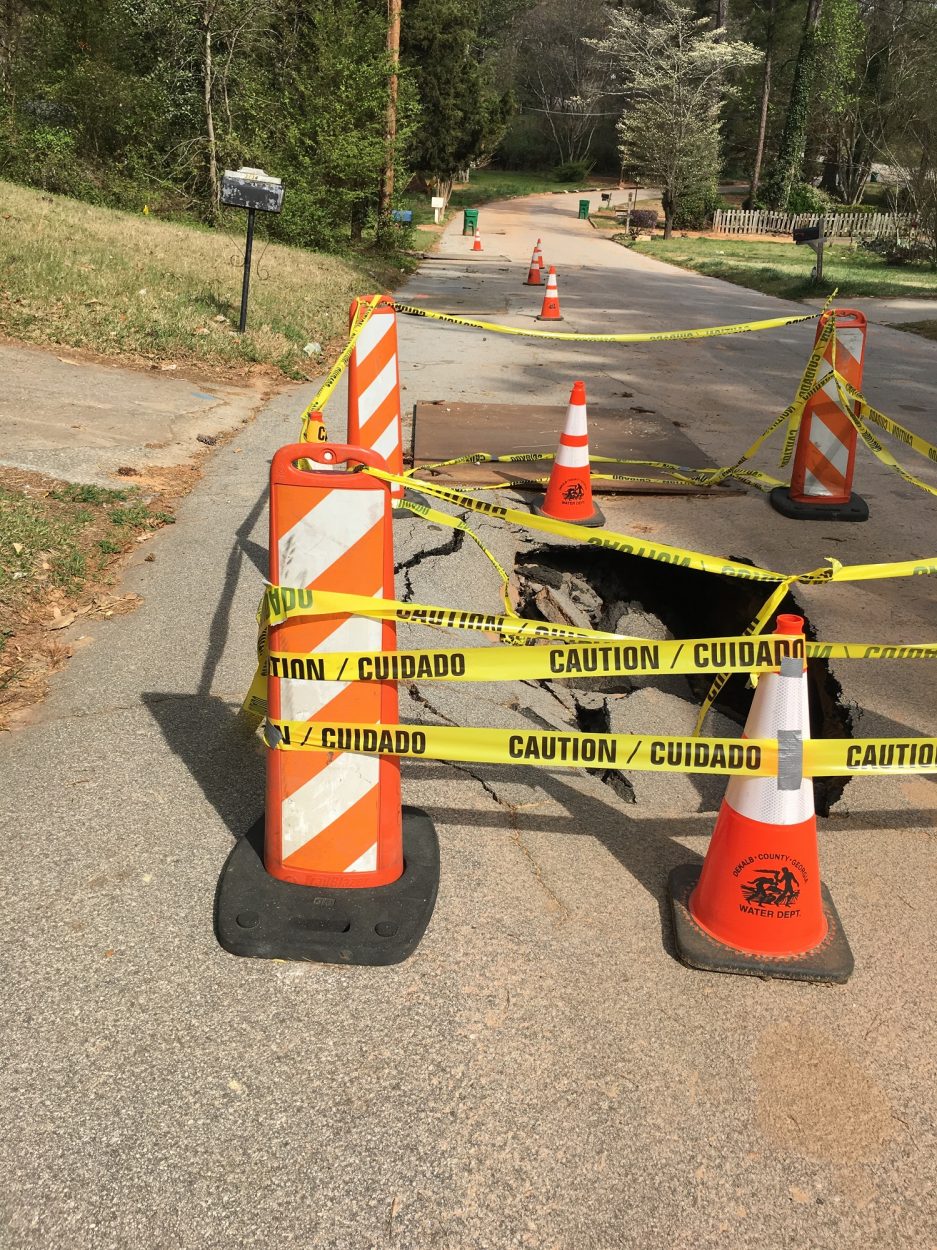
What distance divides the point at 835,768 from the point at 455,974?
117cm

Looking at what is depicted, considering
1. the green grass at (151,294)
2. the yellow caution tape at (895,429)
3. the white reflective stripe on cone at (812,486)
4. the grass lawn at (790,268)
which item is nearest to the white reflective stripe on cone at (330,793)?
the yellow caution tape at (895,429)

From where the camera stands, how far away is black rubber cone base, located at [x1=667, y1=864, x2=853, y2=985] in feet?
8.84

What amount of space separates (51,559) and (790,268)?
88.9 feet

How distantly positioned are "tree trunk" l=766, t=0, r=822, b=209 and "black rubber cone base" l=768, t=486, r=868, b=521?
152 ft

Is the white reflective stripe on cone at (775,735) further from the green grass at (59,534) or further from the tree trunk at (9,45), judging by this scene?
the tree trunk at (9,45)

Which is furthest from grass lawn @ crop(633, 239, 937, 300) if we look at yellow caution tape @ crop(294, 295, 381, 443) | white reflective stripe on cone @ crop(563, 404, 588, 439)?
yellow caution tape @ crop(294, 295, 381, 443)

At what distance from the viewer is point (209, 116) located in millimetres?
21047

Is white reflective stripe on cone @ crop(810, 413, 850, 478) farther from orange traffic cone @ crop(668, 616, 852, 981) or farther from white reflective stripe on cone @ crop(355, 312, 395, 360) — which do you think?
orange traffic cone @ crop(668, 616, 852, 981)

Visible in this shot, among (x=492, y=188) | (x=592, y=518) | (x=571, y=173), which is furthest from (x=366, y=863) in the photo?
(x=571, y=173)

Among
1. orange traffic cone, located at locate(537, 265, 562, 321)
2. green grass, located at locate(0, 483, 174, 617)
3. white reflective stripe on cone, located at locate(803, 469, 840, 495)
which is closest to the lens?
green grass, located at locate(0, 483, 174, 617)

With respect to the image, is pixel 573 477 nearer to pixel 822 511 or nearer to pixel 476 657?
pixel 822 511

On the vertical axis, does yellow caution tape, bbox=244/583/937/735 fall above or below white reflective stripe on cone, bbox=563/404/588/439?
below

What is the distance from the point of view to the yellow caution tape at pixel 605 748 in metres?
2.69

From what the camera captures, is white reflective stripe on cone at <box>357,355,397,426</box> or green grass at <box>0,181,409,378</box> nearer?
white reflective stripe on cone at <box>357,355,397,426</box>
